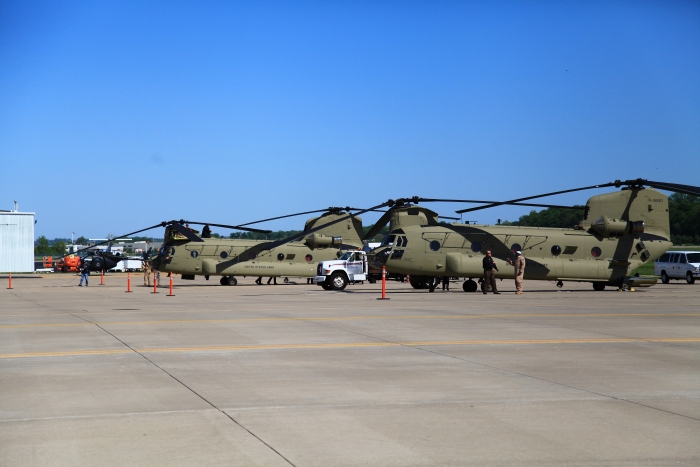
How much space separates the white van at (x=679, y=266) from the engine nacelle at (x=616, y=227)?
13528mm

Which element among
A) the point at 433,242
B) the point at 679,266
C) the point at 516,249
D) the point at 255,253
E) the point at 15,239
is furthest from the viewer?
the point at 15,239

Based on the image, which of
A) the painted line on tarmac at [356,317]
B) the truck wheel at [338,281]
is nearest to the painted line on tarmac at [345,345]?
the painted line on tarmac at [356,317]

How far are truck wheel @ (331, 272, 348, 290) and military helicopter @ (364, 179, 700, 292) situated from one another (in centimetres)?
394

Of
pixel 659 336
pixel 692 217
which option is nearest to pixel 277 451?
pixel 659 336

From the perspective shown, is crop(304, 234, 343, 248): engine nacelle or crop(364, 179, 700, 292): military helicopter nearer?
crop(364, 179, 700, 292): military helicopter

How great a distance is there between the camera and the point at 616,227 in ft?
107

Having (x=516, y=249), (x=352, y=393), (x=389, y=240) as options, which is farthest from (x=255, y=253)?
(x=352, y=393)

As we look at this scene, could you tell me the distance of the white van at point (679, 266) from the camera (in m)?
45.7

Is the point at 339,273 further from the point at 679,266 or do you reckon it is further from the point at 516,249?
the point at 679,266

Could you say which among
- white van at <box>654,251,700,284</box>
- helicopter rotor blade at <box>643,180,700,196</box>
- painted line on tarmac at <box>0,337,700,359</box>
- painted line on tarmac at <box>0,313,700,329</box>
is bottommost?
painted line on tarmac at <box>0,337,700,359</box>

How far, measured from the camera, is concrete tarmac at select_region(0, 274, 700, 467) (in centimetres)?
612

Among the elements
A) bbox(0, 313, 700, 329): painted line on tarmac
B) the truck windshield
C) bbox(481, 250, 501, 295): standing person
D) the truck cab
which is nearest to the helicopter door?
bbox(481, 250, 501, 295): standing person

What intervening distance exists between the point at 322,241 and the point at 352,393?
35357 mm

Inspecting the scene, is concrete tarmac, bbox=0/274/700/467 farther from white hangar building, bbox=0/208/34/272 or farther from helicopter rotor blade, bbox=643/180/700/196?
white hangar building, bbox=0/208/34/272
